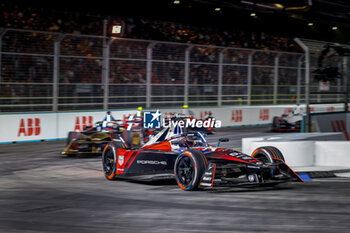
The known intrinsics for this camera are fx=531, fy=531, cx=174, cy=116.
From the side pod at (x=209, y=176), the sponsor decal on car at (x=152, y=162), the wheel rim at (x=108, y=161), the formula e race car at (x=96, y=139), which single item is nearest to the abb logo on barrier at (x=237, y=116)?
the formula e race car at (x=96, y=139)

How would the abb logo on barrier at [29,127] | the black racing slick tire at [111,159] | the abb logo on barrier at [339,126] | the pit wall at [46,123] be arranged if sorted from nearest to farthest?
the black racing slick tire at [111,159], the abb logo on barrier at [339,126], the pit wall at [46,123], the abb logo on barrier at [29,127]

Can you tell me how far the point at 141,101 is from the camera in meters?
22.9

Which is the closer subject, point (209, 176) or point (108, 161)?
point (209, 176)

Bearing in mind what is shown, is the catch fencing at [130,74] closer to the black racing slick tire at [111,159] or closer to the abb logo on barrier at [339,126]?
the black racing slick tire at [111,159]

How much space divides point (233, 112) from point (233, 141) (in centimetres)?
773

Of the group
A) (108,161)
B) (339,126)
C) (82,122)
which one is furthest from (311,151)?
(82,122)

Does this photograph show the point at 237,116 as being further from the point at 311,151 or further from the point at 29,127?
the point at 311,151

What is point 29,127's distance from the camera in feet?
60.3

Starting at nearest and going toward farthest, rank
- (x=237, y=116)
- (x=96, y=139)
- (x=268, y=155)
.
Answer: (x=268, y=155) → (x=96, y=139) → (x=237, y=116)

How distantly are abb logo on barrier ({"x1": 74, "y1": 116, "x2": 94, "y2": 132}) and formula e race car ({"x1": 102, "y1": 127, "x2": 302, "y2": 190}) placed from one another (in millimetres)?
9789

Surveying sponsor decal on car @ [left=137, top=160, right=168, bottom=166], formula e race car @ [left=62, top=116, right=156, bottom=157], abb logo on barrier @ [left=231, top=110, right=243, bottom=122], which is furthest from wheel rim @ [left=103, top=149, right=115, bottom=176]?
abb logo on barrier @ [left=231, top=110, right=243, bottom=122]

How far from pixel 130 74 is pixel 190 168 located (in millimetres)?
14774

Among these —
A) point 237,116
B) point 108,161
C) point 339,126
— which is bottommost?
point 108,161

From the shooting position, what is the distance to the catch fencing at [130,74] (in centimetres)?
1880
